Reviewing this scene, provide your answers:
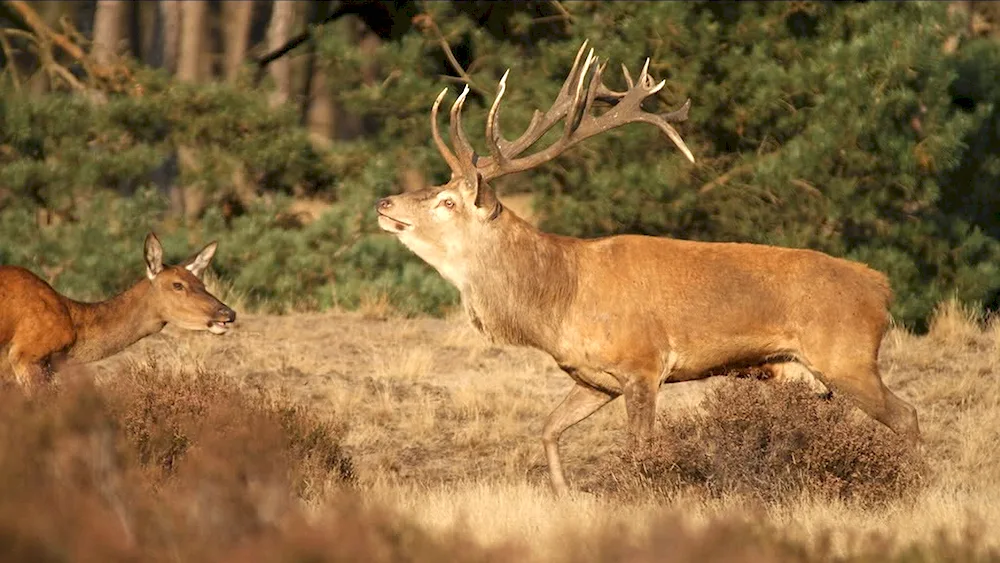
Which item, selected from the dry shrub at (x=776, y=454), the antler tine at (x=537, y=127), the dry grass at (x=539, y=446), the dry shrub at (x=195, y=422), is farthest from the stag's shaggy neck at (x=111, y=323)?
the dry shrub at (x=776, y=454)

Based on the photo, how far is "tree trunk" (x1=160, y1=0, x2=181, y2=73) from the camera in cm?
2192

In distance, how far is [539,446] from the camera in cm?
1138

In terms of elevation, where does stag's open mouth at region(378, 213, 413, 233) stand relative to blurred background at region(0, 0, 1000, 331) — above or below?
above

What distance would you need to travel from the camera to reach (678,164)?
1680 cm

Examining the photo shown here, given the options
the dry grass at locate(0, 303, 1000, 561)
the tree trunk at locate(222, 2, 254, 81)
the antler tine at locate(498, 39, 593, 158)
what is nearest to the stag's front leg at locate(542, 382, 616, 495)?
the dry grass at locate(0, 303, 1000, 561)

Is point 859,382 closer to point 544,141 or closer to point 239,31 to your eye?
point 544,141

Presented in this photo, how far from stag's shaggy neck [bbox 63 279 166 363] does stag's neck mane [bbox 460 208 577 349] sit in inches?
105

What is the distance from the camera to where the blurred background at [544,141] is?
1562 cm

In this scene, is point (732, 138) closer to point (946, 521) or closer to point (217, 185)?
point (217, 185)

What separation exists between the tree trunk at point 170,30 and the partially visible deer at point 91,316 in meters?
10.1

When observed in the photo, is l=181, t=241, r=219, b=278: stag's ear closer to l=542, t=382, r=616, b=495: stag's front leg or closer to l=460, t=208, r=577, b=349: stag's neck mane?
l=460, t=208, r=577, b=349: stag's neck mane

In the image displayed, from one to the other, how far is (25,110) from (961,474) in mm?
10343

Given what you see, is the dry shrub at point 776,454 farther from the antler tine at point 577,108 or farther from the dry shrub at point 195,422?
the antler tine at point 577,108

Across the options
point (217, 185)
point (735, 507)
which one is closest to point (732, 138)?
point (217, 185)
